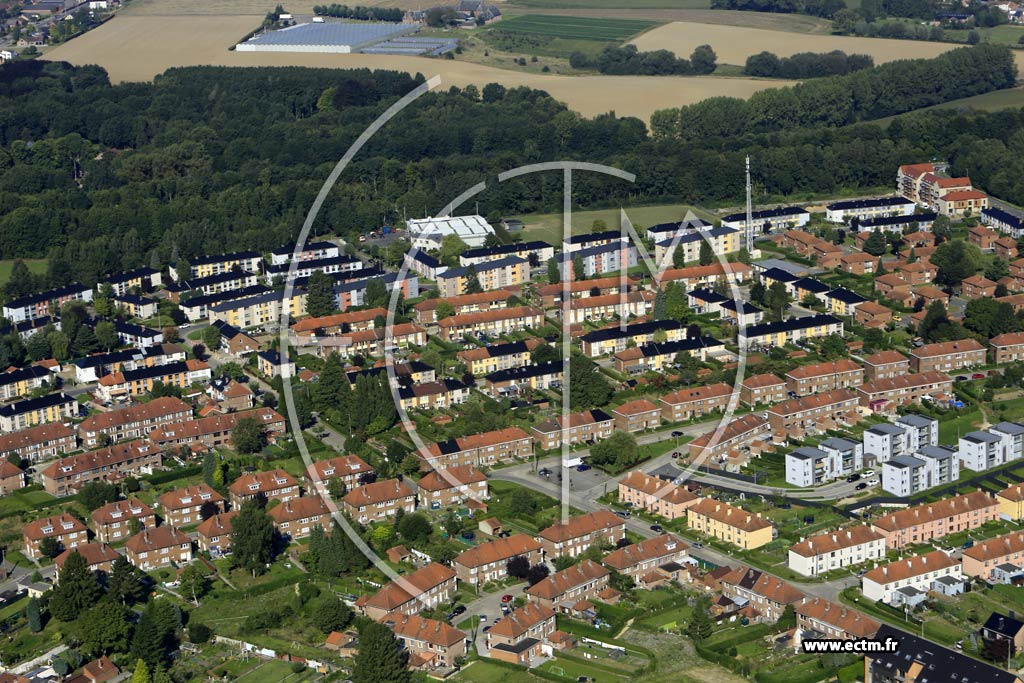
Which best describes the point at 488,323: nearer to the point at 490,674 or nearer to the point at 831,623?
the point at 490,674

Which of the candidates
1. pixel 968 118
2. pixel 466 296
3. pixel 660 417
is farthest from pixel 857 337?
pixel 968 118

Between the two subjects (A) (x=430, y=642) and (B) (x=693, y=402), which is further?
(B) (x=693, y=402)

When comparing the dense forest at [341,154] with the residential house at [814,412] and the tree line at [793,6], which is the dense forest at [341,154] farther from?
the residential house at [814,412]

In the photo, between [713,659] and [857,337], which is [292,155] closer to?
[857,337]

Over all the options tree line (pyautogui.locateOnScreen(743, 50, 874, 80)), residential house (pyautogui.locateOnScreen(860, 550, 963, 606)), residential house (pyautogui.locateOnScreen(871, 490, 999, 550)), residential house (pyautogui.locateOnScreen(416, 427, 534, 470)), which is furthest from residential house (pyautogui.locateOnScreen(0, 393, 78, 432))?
tree line (pyautogui.locateOnScreen(743, 50, 874, 80))

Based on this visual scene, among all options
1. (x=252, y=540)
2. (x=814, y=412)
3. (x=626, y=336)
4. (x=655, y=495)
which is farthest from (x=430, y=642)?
(x=626, y=336)

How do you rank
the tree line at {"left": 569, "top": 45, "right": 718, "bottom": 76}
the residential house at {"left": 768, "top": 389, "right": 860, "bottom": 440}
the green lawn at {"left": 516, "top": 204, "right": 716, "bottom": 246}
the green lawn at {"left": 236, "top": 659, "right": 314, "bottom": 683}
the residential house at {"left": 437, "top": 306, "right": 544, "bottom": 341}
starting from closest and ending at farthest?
the green lawn at {"left": 236, "top": 659, "right": 314, "bottom": 683} → the residential house at {"left": 768, "top": 389, "right": 860, "bottom": 440} → the residential house at {"left": 437, "top": 306, "right": 544, "bottom": 341} → the green lawn at {"left": 516, "top": 204, "right": 716, "bottom": 246} → the tree line at {"left": 569, "top": 45, "right": 718, "bottom": 76}

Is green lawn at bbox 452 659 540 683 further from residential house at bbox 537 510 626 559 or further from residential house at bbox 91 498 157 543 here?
residential house at bbox 91 498 157 543
